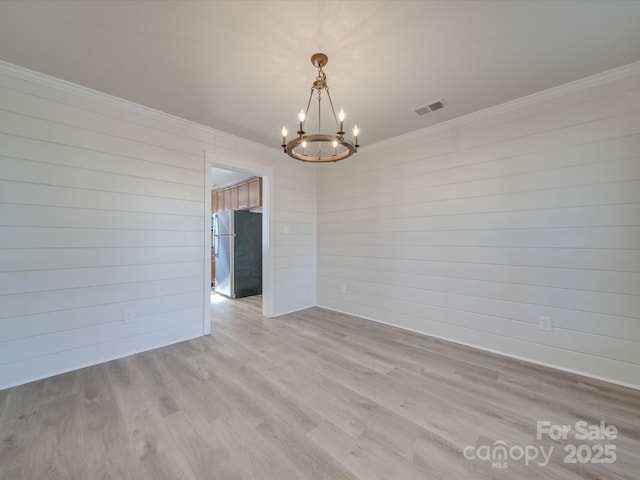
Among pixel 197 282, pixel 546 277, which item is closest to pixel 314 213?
pixel 197 282

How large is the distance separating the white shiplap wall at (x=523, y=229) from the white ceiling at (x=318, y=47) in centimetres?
39

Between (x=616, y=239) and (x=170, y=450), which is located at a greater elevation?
(x=616, y=239)

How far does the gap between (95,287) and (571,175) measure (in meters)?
4.60

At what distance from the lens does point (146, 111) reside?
2.78 m

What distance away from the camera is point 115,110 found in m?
2.61

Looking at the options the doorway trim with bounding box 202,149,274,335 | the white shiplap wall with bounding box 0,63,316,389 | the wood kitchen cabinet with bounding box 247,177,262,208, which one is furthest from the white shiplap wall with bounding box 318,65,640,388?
the white shiplap wall with bounding box 0,63,316,389

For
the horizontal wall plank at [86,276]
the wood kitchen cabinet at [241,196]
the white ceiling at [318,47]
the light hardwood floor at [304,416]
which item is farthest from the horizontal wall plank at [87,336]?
the wood kitchen cabinet at [241,196]

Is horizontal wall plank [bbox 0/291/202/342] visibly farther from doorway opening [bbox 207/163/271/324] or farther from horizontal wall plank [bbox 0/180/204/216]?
doorway opening [bbox 207/163/271/324]

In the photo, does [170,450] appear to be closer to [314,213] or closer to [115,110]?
[115,110]

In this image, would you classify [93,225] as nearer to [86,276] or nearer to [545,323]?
[86,276]

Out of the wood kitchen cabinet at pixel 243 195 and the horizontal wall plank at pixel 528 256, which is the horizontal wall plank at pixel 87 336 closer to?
the horizontal wall plank at pixel 528 256

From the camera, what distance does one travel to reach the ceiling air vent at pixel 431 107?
8.75 ft

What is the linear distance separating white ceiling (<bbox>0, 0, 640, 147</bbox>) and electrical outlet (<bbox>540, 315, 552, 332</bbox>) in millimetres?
2191

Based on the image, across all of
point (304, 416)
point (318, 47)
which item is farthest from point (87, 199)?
point (304, 416)
